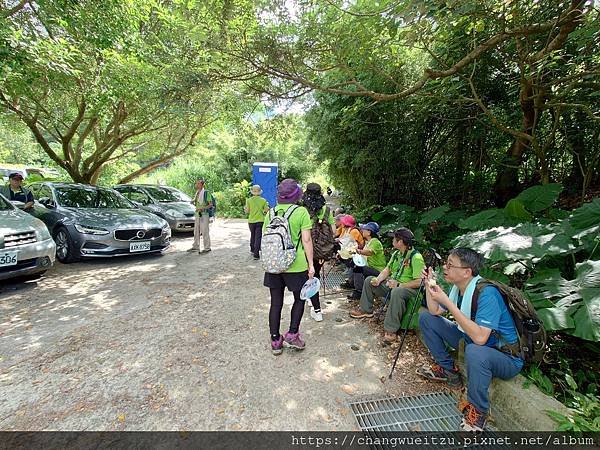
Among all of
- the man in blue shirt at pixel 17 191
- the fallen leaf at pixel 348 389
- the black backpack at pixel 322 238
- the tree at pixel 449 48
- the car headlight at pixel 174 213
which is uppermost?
the tree at pixel 449 48

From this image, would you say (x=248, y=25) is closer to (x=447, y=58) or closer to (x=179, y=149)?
(x=447, y=58)

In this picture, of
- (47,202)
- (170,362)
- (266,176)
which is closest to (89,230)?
(47,202)

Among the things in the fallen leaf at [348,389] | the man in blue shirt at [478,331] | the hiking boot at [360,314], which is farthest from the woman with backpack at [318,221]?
the man in blue shirt at [478,331]

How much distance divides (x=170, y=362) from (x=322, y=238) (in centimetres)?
228

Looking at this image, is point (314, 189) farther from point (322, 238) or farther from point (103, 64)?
point (103, 64)

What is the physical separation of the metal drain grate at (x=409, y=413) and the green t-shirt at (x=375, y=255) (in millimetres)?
1914

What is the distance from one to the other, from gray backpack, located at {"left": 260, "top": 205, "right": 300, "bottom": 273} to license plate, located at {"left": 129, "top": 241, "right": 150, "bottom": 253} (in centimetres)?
422

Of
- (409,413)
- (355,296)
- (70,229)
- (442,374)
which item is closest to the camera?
(409,413)

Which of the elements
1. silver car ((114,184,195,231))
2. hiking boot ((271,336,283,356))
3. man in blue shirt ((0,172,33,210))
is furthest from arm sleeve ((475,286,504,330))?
silver car ((114,184,195,231))

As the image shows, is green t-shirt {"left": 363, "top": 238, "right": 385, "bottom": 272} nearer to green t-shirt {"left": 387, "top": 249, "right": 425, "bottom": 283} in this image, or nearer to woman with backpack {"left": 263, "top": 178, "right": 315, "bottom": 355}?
green t-shirt {"left": 387, "top": 249, "right": 425, "bottom": 283}

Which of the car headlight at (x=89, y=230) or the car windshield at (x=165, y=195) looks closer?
the car headlight at (x=89, y=230)

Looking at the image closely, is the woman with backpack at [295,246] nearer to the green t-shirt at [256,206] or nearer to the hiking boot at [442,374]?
the hiking boot at [442,374]

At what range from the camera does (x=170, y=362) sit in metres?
2.94

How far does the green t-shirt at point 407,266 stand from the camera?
11.1 ft
